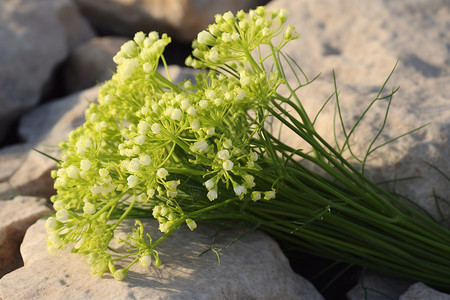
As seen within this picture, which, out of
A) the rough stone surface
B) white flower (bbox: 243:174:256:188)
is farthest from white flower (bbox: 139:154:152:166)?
the rough stone surface

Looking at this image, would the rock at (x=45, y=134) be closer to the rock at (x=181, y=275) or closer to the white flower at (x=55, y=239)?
the rock at (x=181, y=275)

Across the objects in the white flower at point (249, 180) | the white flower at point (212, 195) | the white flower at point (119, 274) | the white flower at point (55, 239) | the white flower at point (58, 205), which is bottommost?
the white flower at point (119, 274)

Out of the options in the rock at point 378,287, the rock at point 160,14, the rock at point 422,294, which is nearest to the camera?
the rock at point 422,294

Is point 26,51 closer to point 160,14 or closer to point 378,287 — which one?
point 160,14

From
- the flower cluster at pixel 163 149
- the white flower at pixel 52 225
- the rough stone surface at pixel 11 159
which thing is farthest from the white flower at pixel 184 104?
the rough stone surface at pixel 11 159

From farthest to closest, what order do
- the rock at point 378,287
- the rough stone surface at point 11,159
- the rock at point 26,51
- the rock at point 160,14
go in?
1. the rock at point 160,14
2. the rock at point 26,51
3. the rough stone surface at point 11,159
4. the rock at point 378,287
